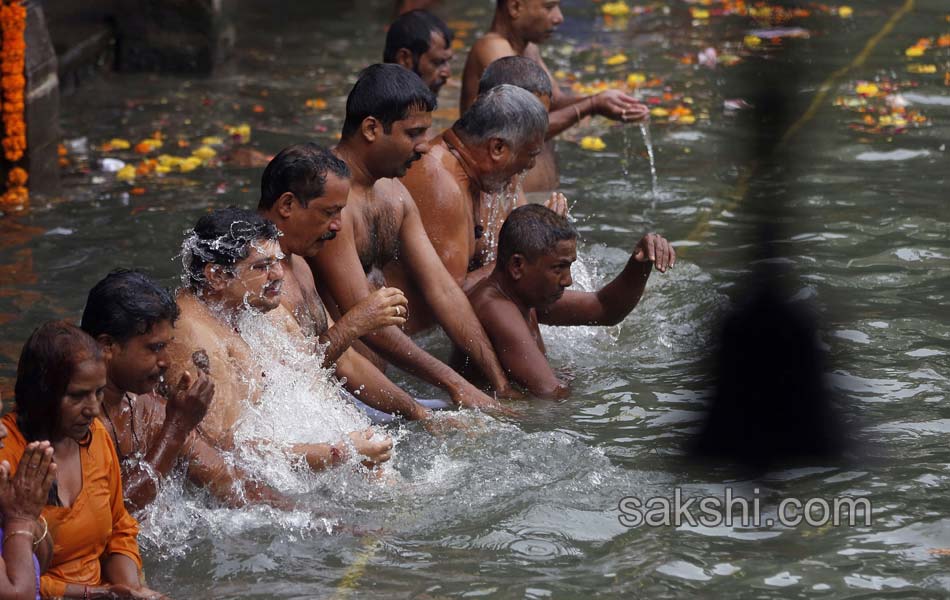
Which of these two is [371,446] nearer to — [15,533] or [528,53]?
[15,533]

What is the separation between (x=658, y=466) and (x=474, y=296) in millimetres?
1333

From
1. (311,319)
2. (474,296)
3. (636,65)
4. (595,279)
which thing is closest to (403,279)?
(474,296)

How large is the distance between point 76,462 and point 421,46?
14.9 ft

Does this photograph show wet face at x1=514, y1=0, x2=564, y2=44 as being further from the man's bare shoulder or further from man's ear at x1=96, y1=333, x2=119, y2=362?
man's ear at x1=96, y1=333, x2=119, y2=362

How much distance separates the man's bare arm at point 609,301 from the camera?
6.60 metres

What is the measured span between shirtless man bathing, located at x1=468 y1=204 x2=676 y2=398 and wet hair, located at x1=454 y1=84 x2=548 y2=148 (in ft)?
1.27

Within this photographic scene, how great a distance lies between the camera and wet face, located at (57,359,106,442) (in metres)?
4.07

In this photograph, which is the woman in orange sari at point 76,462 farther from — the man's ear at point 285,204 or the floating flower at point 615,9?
the floating flower at point 615,9

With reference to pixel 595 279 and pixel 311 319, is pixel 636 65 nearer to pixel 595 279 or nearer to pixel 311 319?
pixel 595 279

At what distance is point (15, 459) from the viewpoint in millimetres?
4113

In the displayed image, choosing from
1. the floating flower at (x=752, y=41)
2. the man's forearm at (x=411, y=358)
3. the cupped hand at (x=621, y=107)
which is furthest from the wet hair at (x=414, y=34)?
the floating flower at (x=752, y=41)

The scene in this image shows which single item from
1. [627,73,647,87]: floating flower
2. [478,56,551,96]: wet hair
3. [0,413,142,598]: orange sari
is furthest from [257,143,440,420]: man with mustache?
[627,73,647,87]: floating flower

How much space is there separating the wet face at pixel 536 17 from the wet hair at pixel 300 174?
3368 millimetres

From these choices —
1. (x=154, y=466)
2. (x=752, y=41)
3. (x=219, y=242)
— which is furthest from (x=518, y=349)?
(x=752, y=41)
